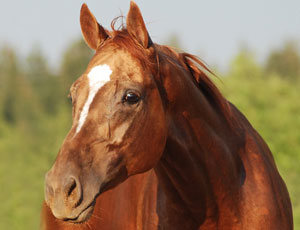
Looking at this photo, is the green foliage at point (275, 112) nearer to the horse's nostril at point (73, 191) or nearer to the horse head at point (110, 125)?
the horse head at point (110, 125)

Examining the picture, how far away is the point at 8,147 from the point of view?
1401cm

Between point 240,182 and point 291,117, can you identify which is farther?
point 291,117

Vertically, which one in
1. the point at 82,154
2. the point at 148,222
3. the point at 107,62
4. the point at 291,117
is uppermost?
the point at 107,62

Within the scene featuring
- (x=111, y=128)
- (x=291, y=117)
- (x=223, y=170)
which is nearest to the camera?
(x=111, y=128)

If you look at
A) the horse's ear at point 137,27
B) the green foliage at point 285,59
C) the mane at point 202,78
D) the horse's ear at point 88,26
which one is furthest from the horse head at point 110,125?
the green foliage at point 285,59

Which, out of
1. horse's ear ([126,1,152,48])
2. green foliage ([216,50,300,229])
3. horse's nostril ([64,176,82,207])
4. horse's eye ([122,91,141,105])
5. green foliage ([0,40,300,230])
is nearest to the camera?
horse's nostril ([64,176,82,207])

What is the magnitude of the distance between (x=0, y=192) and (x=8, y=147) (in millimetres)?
1788

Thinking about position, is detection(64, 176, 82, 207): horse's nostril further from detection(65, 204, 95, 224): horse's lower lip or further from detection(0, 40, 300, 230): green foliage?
detection(0, 40, 300, 230): green foliage

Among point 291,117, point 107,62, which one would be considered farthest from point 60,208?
point 291,117

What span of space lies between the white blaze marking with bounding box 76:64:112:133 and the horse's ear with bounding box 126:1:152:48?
32 cm

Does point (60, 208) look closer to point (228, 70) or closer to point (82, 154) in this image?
point (82, 154)

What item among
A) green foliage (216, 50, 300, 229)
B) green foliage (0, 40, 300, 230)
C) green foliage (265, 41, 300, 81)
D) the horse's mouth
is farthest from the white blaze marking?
green foliage (265, 41, 300, 81)

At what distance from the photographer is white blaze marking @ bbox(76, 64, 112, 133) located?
3.20 metres

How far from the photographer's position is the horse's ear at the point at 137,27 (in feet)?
11.2
